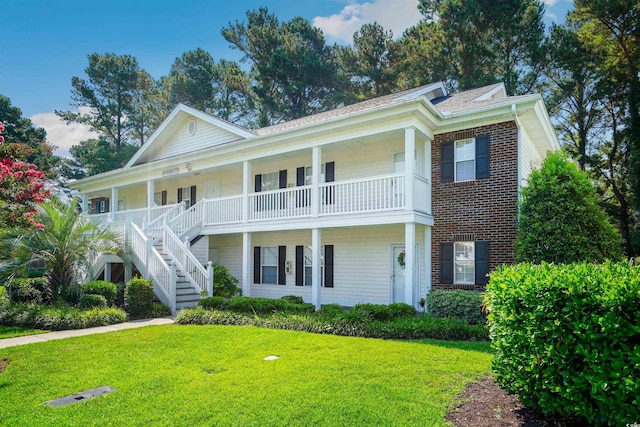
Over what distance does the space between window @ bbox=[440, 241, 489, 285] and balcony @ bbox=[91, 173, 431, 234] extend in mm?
1376

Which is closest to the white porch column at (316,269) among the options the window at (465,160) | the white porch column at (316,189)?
the white porch column at (316,189)

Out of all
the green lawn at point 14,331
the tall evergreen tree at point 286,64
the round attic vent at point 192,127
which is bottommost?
the green lawn at point 14,331

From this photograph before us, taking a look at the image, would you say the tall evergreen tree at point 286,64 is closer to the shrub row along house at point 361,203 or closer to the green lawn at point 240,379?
the shrub row along house at point 361,203

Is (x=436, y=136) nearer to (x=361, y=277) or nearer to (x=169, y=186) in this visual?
(x=361, y=277)

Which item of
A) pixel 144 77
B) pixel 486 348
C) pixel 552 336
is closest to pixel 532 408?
pixel 552 336

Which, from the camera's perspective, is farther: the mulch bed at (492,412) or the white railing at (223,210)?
the white railing at (223,210)

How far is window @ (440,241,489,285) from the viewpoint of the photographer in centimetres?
1195

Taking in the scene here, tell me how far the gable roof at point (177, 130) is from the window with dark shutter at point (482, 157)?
837cm

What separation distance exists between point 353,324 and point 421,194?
460cm

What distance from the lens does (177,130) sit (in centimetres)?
2036

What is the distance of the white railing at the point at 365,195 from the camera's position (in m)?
12.0

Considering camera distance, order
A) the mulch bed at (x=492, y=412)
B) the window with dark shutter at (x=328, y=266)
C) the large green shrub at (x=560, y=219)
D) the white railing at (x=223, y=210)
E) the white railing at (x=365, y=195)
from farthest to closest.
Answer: the white railing at (x=223, y=210) → the window with dark shutter at (x=328, y=266) → the white railing at (x=365, y=195) → the large green shrub at (x=560, y=219) → the mulch bed at (x=492, y=412)

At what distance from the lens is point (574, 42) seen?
24797 mm

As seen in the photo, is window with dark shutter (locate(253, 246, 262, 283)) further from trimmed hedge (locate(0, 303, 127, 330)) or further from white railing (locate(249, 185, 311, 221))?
trimmed hedge (locate(0, 303, 127, 330))
